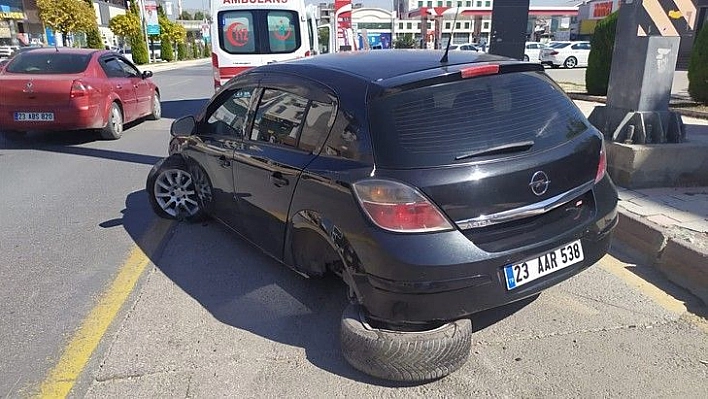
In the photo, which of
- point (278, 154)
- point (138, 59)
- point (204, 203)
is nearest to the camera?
point (278, 154)

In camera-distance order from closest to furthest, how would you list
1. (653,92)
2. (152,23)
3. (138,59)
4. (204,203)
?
(204,203) → (653,92) → (138,59) → (152,23)

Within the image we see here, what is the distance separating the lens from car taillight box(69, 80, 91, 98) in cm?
806

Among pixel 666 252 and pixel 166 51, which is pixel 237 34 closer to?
pixel 666 252

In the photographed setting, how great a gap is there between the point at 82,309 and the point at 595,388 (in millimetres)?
3168

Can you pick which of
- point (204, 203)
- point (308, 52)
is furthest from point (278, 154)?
point (308, 52)

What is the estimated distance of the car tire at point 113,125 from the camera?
8.90 m

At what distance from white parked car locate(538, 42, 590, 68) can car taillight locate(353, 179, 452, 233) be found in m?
28.5

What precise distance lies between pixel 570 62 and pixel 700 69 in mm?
19345

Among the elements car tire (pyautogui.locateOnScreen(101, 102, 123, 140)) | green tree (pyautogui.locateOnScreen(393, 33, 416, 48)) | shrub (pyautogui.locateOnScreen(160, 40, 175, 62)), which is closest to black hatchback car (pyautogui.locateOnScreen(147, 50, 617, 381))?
car tire (pyautogui.locateOnScreen(101, 102, 123, 140))

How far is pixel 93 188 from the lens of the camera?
20.2 feet

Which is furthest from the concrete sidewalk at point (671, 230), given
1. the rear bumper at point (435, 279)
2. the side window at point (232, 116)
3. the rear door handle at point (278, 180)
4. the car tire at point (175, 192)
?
the car tire at point (175, 192)

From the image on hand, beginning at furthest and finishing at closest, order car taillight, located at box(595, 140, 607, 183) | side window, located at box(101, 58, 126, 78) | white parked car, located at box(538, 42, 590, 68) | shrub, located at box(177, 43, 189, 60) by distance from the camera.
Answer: shrub, located at box(177, 43, 189, 60), white parked car, located at box(538, 42, 590, 68), side window, located at box(101, 58, 126, 78), car taillight, located at box(595, 140, 607, 183)

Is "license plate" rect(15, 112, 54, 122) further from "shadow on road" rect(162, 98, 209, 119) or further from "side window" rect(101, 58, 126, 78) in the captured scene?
"shadow on road" rect(162, 98, 209, 119)

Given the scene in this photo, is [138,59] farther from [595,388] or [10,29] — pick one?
[595,388]
